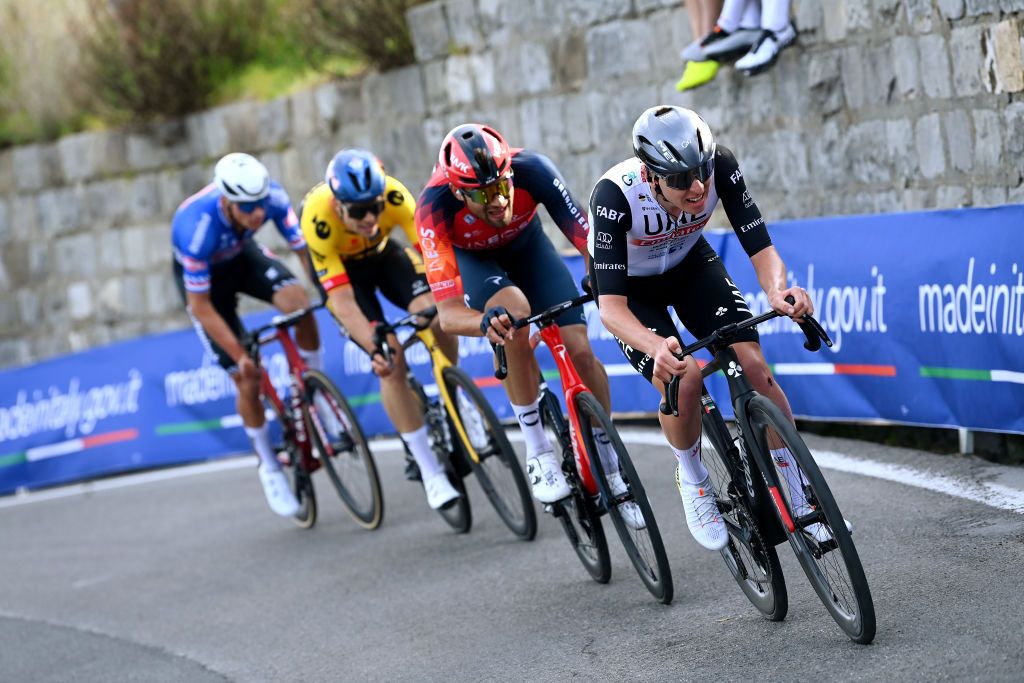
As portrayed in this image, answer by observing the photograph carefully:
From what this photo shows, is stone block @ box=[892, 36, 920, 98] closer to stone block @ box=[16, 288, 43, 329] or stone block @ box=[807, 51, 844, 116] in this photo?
stone block @ box=[807, 51, 844, 116]

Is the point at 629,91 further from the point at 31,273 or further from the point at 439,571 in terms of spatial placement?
the point at 31,273

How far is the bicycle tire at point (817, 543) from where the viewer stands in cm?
484

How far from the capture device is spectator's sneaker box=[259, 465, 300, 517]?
31.8 ft

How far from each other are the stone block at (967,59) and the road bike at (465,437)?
12.1 ft

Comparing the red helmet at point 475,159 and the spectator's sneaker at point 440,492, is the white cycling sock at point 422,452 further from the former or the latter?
the red helmet at point 475,159

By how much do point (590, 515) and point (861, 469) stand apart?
1922mm

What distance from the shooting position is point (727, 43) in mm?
10891

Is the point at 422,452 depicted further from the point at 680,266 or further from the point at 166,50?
the point at 166,50

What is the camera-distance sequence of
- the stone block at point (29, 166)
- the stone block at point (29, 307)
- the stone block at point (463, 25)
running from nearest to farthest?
1. the stone block at point (463, 25)
2. the stone block at point (29, 166)
3. the stone block at point (29, 307)

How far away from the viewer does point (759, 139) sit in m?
11.1

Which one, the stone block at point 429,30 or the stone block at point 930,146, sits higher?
the stone block at point 429,30

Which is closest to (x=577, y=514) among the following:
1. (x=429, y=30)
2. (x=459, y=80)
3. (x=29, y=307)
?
(x=459, y=80)

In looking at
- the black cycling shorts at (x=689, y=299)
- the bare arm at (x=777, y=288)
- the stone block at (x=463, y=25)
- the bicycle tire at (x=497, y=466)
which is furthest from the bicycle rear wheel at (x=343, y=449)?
the stone block at (x=463, y=25)

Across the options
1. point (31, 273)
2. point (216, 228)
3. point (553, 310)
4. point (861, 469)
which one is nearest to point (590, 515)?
point (553, 310)
